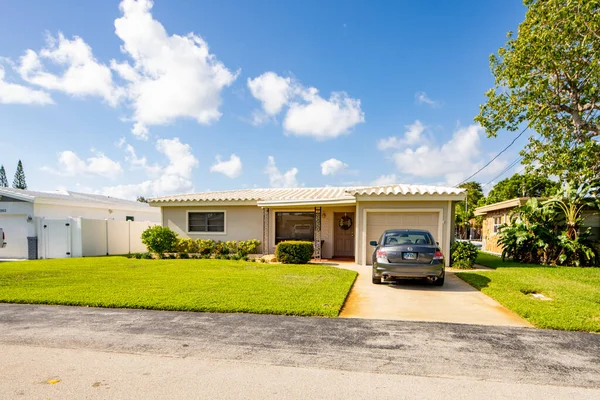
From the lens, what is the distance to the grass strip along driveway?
5531mm

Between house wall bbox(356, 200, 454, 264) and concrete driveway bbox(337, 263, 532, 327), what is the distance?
3230 millimetres

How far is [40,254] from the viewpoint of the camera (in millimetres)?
16297

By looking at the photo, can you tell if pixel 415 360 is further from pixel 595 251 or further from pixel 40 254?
pixel 40 254

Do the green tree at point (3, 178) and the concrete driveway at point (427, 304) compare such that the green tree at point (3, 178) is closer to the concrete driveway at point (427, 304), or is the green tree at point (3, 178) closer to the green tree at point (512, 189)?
the concrete driveway at point (427, 304)

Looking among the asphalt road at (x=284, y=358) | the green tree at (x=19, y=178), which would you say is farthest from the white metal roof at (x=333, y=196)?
the green tree at (x=19, y=178)

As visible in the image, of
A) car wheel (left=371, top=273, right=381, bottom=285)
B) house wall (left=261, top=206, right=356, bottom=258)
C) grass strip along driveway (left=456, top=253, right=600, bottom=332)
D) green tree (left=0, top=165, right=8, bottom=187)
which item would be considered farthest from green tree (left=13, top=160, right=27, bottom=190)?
grass strip along driveway (left=456, top=253, right=600, bottom=332)

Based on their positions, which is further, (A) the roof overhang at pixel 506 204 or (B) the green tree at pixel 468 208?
(B) the green tree at pixel 468 208

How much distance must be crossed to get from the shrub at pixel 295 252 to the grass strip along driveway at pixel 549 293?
5.37 meters

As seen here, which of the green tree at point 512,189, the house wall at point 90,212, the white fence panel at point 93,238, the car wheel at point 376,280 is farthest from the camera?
the green tree at point 512,189

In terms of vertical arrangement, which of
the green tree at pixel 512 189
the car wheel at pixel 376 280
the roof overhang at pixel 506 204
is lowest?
the car wheel at pixel 376 280

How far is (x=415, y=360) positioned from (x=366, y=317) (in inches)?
72.1

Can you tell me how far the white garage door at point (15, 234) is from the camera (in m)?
16.6

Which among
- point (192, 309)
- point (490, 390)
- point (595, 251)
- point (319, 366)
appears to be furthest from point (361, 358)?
point (595, 251)

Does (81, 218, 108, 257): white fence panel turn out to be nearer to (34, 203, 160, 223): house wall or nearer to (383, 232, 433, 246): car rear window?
(34, 203, 160, 223): house wall
